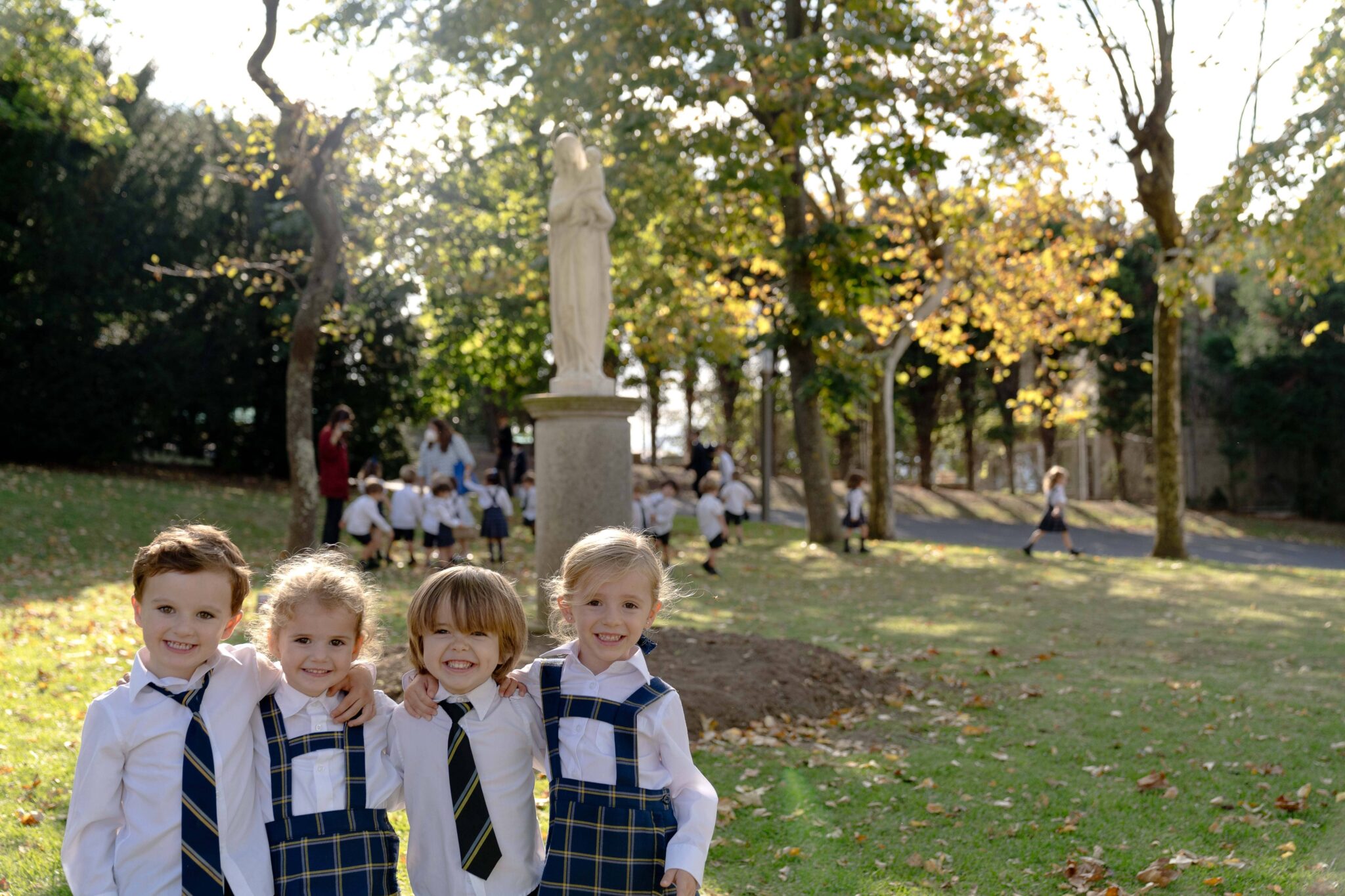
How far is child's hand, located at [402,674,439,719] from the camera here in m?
2.69

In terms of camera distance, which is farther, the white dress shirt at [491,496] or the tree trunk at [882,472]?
the tree trunk at [882,472]

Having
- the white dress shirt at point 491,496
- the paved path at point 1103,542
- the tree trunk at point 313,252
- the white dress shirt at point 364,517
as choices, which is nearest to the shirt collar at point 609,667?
the tree trunk at point 313,252

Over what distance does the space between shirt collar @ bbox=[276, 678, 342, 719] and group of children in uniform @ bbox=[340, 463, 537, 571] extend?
11.2 m

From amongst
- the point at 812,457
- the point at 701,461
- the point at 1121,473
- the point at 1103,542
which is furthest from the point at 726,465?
the point at 1121,473

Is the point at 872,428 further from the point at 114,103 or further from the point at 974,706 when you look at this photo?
the point at 114,103

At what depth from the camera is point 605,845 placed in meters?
2.62

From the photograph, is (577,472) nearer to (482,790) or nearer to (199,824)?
(482,790)

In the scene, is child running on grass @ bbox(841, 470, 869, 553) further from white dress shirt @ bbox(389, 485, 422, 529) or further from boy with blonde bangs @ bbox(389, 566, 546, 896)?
boy with blonde bangs @ bbox(389, 566, 546, 896)

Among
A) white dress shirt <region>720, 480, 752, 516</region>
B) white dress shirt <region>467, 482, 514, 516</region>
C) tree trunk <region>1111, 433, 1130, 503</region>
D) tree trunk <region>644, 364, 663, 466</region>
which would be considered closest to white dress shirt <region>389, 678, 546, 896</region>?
white dress shirt <region>467, 482, 514, 516</region>

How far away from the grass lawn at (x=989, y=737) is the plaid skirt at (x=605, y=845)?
1705mm

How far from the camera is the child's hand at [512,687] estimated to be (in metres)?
2.74

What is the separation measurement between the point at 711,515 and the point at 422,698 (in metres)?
11.4

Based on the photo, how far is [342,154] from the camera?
15891 mm

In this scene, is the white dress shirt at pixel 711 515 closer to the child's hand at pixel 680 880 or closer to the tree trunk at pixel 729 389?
the child's hand at pixel 680 880
